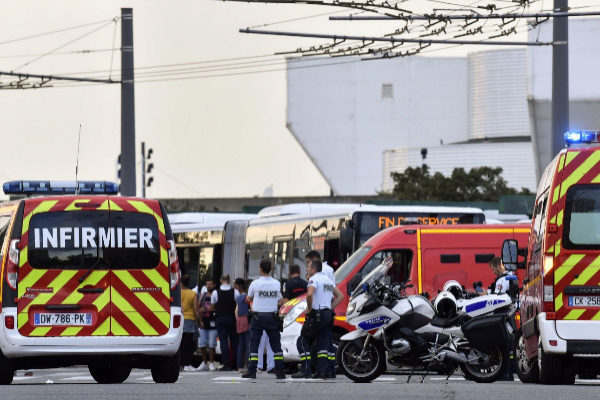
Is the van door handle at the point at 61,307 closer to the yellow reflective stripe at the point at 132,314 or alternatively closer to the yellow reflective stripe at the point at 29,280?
the yellow reflective stripe at the point at 29,280

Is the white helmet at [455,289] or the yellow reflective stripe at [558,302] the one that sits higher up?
the yellow reflective stripe at [558,302]

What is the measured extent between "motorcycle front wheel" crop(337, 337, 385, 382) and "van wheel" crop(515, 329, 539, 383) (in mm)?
1569

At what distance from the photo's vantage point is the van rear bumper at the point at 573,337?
16.9 meters

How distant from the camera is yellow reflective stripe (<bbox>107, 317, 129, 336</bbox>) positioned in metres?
17.8

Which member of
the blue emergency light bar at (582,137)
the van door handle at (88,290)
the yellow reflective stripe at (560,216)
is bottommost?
the van door handle at (88,290)

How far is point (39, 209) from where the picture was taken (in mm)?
17672

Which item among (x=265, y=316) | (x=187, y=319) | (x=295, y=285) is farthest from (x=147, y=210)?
(x=187, y=319)

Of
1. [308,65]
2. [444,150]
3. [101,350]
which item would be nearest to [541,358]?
[101,350]

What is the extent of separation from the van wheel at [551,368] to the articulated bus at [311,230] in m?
9.30

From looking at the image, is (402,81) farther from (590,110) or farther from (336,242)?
(336,242)

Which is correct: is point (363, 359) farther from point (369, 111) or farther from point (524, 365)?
point (369, 111)

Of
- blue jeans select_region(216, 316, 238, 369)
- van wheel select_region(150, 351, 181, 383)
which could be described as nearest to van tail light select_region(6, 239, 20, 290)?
van wheel select_region(150, 351, 181, 383)

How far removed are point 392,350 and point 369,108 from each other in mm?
105188

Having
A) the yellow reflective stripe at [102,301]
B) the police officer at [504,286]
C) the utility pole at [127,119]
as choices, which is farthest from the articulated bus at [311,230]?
the yellow reflective stripe at [102,301]
